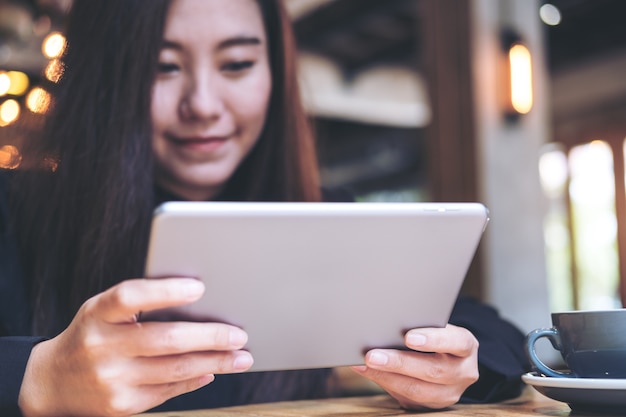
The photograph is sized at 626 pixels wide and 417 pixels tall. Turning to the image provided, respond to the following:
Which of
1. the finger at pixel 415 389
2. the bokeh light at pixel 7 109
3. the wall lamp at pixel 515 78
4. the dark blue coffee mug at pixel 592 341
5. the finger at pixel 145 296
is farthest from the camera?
the bokeh light at pixel 7 109

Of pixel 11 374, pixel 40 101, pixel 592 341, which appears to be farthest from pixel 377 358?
pixel 40 101

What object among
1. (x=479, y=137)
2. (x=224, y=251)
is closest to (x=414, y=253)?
(x=224, y=251)

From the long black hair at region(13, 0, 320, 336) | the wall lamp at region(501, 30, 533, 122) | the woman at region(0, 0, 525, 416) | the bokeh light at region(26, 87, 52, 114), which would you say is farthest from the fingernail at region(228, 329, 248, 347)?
the wall lamp at region(501, 30, 533, 122)

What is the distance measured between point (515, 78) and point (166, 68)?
294 centimetres

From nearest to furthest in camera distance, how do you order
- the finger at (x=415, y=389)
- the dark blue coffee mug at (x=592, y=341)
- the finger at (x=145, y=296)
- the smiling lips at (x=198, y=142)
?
the finger at (x=145, y=296), the dark blue coffee mug at (x=592, y=341), the finger at (x=415, y=389), the smiling lips at (x=198, y=142)

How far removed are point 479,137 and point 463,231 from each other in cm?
323

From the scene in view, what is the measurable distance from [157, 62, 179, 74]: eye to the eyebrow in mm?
34

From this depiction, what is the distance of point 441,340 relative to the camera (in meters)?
0.93

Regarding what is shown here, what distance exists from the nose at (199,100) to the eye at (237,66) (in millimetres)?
62

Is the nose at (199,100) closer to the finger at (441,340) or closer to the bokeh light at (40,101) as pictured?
the bokeh light at (40,101)

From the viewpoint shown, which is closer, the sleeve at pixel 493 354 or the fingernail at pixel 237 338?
the fingernail at pixel 237 338

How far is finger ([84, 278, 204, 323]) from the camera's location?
747 mm

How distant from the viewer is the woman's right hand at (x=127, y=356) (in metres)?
0.76

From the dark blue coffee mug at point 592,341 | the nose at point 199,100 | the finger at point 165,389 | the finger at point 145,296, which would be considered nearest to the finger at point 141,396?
the finger at point 165,389
